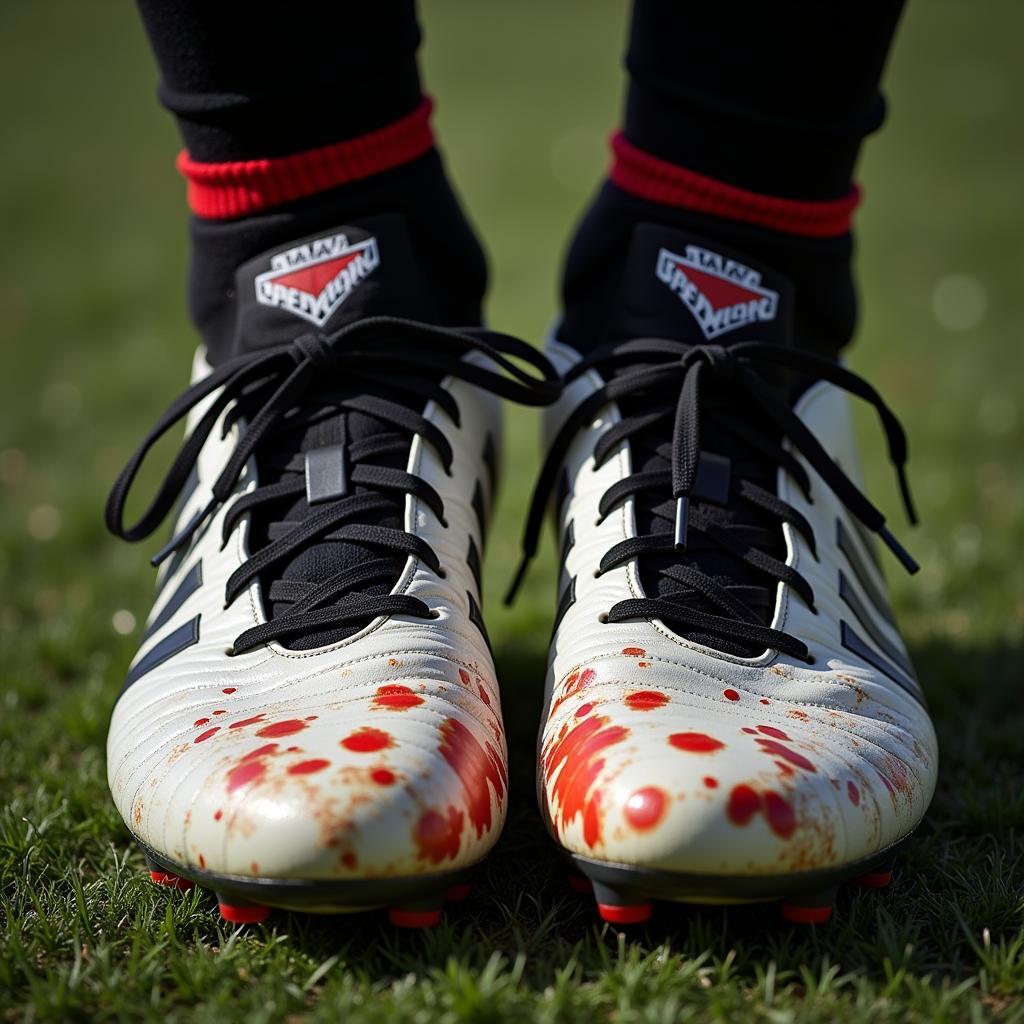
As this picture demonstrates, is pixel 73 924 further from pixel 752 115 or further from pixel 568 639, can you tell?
pixel 752 115

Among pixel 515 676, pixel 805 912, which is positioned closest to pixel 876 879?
pixel 805 912

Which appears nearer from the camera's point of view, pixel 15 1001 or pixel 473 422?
pixel 15 1001

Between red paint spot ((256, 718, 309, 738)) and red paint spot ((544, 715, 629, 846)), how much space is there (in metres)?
0.28

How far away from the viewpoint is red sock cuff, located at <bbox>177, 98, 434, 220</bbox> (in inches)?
61.9

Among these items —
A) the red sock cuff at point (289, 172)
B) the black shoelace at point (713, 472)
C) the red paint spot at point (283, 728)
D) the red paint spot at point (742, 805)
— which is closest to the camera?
the red paint spot at point (742, 805)

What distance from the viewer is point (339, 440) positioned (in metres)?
1.51

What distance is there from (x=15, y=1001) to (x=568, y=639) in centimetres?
72

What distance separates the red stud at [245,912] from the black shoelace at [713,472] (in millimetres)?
518

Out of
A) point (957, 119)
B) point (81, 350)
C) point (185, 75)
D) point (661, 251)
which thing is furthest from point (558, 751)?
point (957, 119)

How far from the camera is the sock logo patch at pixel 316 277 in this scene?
159cm

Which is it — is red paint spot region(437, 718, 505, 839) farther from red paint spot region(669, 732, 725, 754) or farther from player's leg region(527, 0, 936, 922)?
red paint spot region(669, 732, 725, 754)

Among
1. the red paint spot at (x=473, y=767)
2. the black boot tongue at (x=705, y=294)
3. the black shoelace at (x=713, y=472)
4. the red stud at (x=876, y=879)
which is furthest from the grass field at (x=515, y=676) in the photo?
the black boot tongue at (x=705, y=294)

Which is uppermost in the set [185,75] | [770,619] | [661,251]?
[185,75]

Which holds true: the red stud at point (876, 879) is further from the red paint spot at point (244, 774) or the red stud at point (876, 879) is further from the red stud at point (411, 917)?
the red paint spot at point (244, 774)
